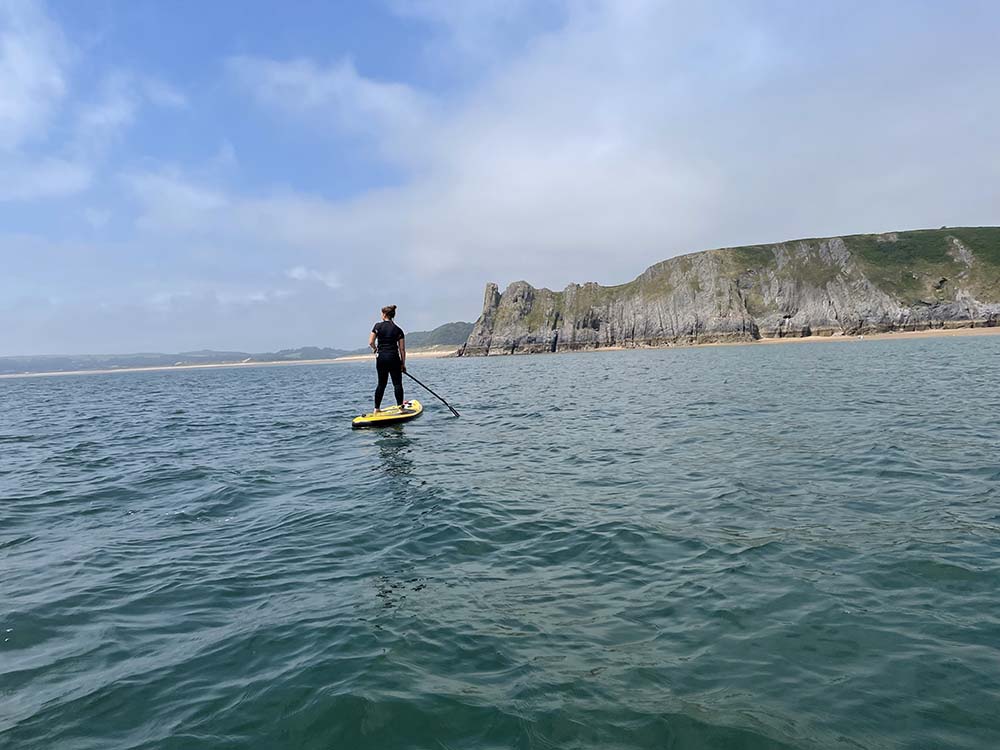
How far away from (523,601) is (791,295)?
6692 inches

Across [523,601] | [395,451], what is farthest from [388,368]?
[523,601]

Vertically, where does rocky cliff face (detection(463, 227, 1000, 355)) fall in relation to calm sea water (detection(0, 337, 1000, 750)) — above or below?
above

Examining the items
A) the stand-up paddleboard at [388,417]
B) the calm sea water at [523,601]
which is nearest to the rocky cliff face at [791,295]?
the stand-up paddleboard at [388,417]

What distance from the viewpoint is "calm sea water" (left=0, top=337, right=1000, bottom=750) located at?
403 cm

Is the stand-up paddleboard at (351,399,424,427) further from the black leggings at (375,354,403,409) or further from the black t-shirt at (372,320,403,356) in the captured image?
the black t-shirt at (372,320,403,356)

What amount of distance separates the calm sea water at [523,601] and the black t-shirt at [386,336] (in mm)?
6448

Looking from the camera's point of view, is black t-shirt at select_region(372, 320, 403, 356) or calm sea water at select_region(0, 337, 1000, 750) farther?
black t-shirt at select_region(372, 320, 403, 356)

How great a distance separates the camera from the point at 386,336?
19.3m

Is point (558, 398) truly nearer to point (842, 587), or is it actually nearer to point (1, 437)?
point (842, 587)

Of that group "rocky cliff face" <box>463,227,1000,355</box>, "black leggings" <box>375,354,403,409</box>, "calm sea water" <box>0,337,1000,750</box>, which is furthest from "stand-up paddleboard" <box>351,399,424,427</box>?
"rocky cliff face" <box>463,227,1000,355</box>

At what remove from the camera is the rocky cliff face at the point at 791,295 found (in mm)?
137250

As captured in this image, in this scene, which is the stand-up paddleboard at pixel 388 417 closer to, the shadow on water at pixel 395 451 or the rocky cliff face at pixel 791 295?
the shadow on water at pixel 395 451

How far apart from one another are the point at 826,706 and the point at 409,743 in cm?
315

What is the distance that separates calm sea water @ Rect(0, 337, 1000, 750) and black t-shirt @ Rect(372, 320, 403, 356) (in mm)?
6448
